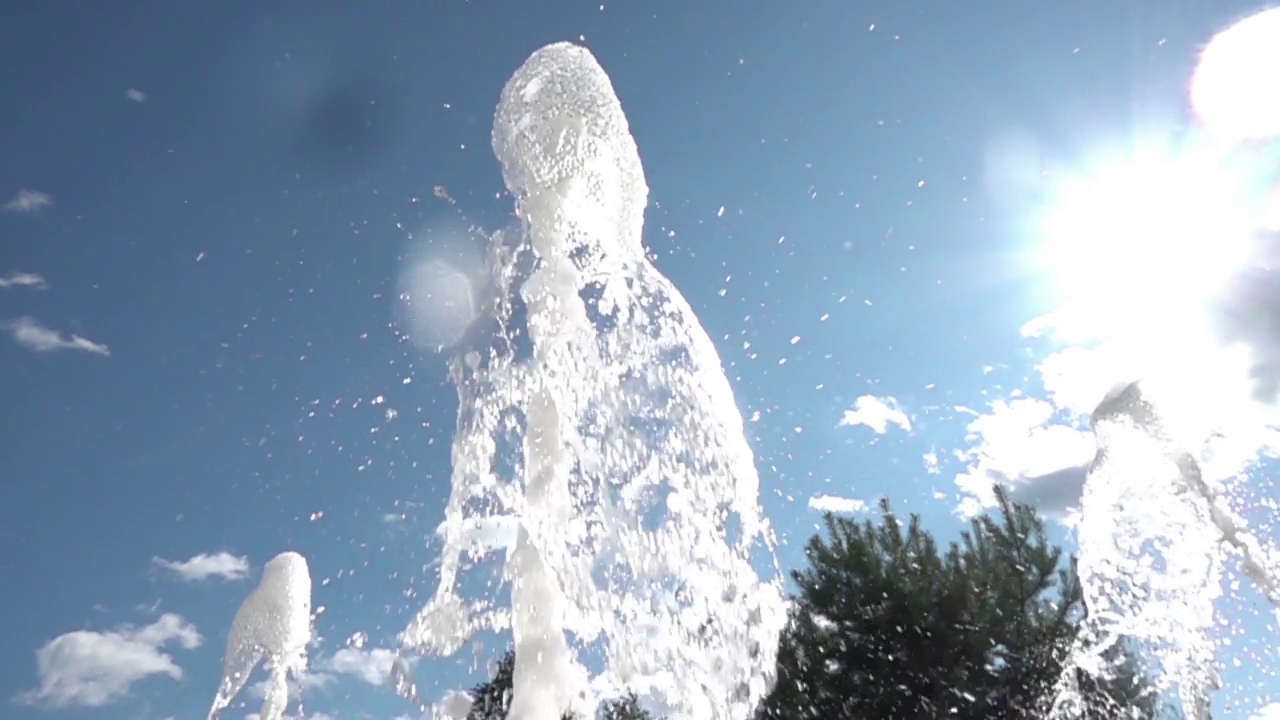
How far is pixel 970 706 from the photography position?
42.5ft

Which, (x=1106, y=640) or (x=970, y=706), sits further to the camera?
(x=970, y=706)

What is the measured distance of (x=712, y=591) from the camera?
5008 mm

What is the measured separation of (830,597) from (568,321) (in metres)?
10.6

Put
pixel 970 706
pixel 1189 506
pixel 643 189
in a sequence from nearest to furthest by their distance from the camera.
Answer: pixel 643 189 < pixel 1189 506 < pixel 970 706

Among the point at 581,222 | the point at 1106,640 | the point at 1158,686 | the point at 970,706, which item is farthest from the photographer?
the point at 970,706

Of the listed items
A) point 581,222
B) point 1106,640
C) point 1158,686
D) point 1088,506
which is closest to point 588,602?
point 581,222

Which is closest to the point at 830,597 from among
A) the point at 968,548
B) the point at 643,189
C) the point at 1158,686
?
the point at 968,548

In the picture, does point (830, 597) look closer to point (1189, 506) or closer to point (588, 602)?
point (1189, 506)

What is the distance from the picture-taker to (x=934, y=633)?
1360cm

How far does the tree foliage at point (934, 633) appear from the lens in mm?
13164

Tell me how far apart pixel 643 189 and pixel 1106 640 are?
8949 millimetres

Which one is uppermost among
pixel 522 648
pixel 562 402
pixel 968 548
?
pixel 968 548

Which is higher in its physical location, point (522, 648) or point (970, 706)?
point (970, 706)

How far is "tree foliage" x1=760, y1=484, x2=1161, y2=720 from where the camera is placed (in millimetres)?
13164
